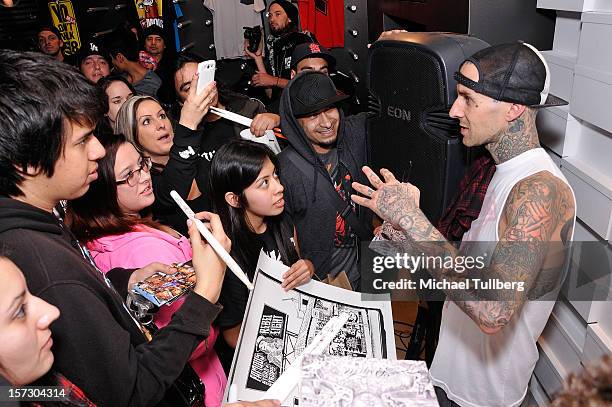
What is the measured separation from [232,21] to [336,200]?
3.91 metres

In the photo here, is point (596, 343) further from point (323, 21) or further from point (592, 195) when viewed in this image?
point (323, 21)

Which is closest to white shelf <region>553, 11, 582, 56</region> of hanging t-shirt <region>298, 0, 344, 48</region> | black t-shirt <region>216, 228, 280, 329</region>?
black t-shirt <region>216, 228, 280, 329</region>

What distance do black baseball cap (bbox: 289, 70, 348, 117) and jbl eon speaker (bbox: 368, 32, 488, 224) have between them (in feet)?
1.35

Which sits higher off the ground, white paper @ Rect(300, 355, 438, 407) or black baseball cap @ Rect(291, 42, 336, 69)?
black baseball cap @ Rect(291, 42, 336, 69)

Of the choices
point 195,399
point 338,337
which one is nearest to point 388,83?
point 338,337

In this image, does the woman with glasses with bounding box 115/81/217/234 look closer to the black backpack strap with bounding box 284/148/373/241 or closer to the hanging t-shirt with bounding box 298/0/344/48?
the black backpack strap with bounding box 284/148/373/241

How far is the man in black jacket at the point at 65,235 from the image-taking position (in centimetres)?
77

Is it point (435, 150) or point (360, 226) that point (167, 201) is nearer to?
point (360, 226)

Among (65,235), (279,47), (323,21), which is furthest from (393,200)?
(323,21)

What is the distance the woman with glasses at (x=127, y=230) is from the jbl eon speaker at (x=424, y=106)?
73cm

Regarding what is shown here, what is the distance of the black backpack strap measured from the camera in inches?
71.7

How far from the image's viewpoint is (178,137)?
164 cm

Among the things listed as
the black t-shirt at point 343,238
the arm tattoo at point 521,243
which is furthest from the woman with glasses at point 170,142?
the arm tattoo at point 521,243

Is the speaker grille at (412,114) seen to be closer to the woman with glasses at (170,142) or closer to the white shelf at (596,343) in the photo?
the white shelf at (596,343)
